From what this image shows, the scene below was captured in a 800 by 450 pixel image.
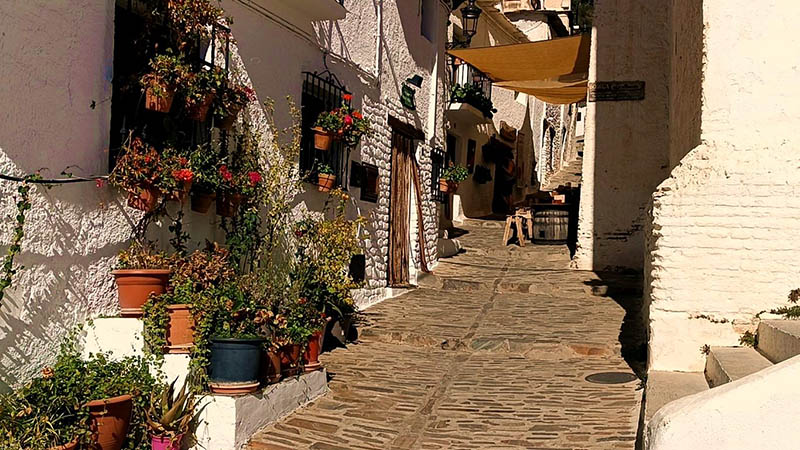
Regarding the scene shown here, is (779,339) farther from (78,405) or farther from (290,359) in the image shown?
(78,405)

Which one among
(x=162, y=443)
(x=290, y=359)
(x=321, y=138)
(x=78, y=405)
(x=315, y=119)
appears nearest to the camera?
(x=78, y=405)

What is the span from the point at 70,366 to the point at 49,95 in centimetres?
166

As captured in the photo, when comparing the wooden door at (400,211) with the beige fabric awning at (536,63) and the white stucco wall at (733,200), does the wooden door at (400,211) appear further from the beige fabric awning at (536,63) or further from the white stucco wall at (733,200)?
the white stucco wall at (733,200)

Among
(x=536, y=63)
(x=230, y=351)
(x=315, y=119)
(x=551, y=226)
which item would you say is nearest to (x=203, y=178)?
(x=230, y=351)

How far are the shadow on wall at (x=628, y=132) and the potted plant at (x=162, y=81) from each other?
8500 millimetres

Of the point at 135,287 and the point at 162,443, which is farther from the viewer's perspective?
the point at 135,287

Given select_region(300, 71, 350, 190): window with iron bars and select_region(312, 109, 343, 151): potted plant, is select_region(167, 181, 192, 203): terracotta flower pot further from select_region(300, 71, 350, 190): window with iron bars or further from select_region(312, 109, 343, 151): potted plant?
select_region(312, 109, 343, 151): potted plant

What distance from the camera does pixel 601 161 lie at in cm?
1246

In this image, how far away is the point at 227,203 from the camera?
6449 mm

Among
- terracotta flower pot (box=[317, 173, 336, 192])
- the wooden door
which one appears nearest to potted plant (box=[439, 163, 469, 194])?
the wooden door

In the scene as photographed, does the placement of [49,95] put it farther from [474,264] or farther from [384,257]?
[474,264]

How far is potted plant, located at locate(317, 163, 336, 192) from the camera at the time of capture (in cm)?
830

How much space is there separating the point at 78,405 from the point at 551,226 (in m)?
12.0

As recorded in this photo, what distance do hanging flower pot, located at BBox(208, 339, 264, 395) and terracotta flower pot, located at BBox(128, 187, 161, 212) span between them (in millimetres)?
1045
